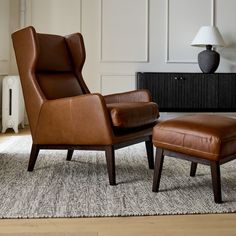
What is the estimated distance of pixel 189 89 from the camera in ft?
14.3

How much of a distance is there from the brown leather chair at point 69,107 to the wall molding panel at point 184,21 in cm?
214

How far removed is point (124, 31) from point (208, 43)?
105 centimetres

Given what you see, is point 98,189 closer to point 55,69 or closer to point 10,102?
point 55,69

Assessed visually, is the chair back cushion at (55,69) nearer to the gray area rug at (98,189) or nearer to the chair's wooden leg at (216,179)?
the gray area rug at (98,189)

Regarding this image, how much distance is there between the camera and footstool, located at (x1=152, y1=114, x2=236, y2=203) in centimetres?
182

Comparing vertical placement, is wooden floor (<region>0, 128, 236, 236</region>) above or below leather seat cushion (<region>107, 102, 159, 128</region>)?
below

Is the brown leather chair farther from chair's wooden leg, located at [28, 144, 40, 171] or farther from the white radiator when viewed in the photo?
the white radiator

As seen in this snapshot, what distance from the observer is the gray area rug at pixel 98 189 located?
174 cm

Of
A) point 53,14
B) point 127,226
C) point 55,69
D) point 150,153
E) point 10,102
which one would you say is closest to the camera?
point 127,226

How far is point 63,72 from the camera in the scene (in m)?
2.83

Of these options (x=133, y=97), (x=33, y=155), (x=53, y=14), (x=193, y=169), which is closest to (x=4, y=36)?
(x=53, y=14)

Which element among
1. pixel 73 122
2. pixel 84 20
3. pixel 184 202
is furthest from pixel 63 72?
pixel 84 20

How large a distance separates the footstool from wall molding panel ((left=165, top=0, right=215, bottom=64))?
111 inches

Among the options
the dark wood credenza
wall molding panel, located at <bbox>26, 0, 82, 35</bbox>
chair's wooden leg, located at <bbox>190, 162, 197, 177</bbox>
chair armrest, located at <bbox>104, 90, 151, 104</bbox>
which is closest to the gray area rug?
chair's wooden leg, located at <bbox>190, 162, 197, 177</bbox>
